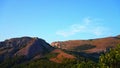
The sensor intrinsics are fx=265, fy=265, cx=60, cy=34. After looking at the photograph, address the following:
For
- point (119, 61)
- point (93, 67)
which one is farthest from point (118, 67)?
point (93, 67)

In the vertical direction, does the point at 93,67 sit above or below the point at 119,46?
below

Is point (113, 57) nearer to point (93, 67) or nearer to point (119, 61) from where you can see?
point (119, 61)

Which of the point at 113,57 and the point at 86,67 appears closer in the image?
the point at 113,57

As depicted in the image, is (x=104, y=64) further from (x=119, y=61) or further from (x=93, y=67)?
(x=93, y=67)

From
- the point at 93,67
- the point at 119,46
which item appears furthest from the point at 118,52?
the point at 93,67

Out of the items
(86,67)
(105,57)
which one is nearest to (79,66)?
(86,67)

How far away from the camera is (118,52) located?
290 feet

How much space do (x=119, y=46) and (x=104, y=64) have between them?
8044 mm

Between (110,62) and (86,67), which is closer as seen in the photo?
(110,62)

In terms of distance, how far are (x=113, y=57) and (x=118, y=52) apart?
7.94 feet

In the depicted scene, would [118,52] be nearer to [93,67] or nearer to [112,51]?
[112,51]

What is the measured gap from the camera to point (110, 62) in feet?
292

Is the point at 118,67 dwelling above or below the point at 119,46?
below

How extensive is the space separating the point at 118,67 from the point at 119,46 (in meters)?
7.02
